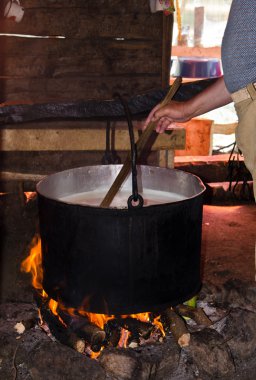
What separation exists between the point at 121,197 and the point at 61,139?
115 cm

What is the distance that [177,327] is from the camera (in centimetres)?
287

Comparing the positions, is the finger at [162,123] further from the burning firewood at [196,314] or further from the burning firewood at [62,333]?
the burning firewood at [62,333]

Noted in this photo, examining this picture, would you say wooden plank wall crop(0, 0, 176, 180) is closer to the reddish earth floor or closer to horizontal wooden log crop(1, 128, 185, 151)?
horizontal wooden log crop(1, 128, 185, 151)

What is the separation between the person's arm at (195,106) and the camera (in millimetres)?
2668

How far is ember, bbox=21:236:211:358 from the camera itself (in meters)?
2.76

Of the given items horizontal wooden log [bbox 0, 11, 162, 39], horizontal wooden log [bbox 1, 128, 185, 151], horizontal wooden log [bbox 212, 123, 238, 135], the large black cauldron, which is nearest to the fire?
the large black cauldron

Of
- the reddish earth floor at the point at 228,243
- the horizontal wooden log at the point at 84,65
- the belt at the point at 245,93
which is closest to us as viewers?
the belt at the point at 245,93

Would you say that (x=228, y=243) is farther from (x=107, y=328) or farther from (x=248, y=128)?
(x=248, y=128)

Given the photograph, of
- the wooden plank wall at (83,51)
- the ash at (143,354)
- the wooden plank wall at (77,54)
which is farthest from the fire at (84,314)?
the wooden plank wall at (83,51)

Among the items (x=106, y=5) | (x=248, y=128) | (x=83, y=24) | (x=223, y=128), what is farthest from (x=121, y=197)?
(x=223, y=128)

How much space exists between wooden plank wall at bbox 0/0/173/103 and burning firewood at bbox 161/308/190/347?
10.7 feet

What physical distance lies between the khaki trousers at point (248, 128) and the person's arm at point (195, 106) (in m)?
0.42

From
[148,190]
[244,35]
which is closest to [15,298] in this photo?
[148,190]

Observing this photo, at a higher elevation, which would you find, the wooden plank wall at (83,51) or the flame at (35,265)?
the wooden plank wall at (83,51)
